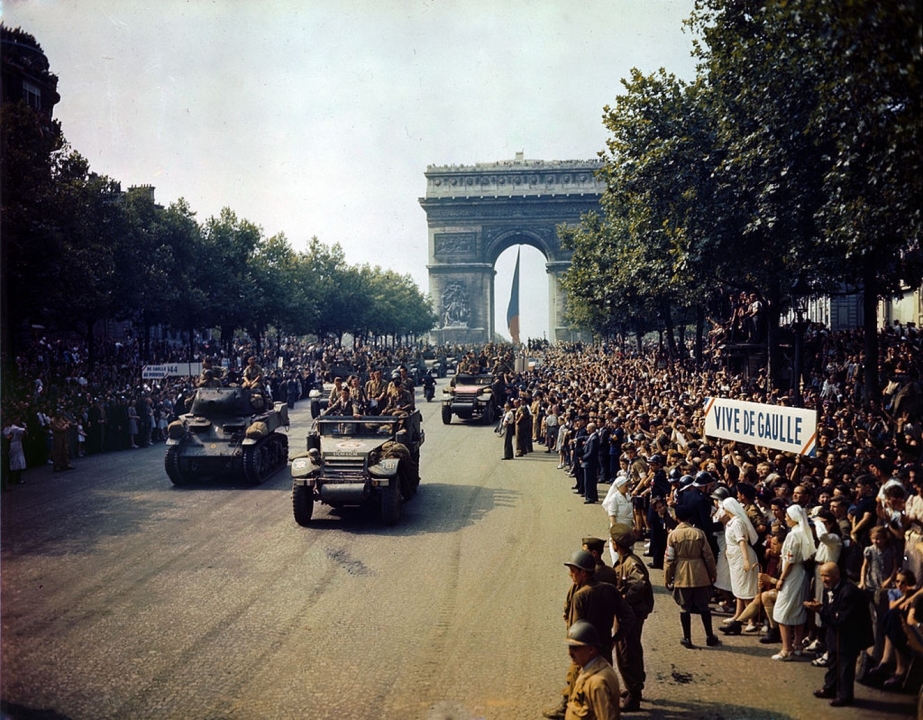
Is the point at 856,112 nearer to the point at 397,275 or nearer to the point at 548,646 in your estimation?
the point at 548,646

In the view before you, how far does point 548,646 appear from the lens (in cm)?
861

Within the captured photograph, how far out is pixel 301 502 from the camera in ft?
46.0

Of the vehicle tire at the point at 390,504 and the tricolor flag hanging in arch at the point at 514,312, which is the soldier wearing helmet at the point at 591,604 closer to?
the vehicle tire at the point at 390,504

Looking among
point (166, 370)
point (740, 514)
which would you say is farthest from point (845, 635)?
point (166, 370)

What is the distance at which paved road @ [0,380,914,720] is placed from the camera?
7301 mm

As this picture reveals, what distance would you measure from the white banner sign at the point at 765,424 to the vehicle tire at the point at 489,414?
19.5m

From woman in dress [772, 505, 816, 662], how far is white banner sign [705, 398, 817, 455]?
1.83m

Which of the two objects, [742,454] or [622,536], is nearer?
[622,536]

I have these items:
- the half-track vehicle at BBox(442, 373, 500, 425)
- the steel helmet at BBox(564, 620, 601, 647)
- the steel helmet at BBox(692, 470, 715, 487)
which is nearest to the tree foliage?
the steel helmet at BBox(692, 470, 715, 487)

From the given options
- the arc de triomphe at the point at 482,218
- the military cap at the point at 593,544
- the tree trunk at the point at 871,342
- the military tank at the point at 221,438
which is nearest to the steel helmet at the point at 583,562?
the military cap at the point at 593,544

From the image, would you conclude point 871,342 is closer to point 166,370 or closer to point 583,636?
point 583,636

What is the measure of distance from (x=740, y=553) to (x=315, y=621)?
15.7ft

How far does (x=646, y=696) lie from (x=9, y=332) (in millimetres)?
24393

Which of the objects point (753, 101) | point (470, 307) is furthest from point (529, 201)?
point (753, 101)
